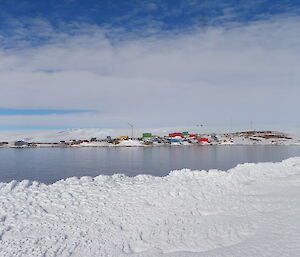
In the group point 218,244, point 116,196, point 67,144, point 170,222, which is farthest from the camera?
point 67,144

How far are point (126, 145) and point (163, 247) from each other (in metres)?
83.6

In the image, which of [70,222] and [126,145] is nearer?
[70,222]

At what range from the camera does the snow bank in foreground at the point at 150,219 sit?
7129mm

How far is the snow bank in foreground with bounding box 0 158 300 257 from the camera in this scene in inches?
281

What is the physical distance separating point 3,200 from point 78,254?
4663mm

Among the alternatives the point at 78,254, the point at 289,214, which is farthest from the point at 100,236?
the point at 289,214

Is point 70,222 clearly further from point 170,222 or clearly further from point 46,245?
point 170,222

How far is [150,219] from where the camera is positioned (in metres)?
9.06

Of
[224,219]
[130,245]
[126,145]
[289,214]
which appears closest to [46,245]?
[130,245]

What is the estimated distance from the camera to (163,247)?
7.31 meters

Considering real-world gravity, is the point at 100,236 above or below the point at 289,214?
below

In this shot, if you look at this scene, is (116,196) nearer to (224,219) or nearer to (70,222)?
(70,222)

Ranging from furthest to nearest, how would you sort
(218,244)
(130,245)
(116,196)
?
(116,196) → (130,245) → (218,244)

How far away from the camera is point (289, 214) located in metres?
8.23
